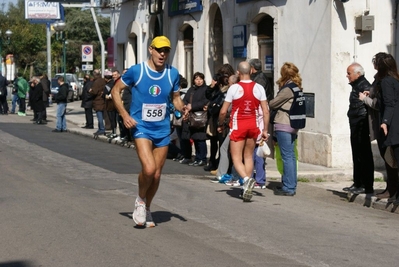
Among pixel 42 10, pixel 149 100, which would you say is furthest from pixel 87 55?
pixel 149 100

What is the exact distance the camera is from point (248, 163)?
12.1m

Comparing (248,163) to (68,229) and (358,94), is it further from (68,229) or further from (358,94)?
(68,229)

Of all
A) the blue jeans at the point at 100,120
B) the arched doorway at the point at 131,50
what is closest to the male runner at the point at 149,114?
the blue jeans at the point at 100,120

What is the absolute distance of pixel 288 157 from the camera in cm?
1283

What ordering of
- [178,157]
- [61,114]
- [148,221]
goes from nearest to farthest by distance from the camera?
1. [148,221]
2. [178,157]
3. [61,114]

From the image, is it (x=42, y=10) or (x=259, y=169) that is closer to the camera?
(x=259, y=169)

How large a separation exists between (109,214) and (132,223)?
2.13 ft

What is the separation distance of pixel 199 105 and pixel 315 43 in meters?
2.61

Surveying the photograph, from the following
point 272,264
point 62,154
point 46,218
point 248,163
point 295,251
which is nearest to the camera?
point 272,264

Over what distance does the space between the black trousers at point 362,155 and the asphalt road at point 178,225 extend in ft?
1.38

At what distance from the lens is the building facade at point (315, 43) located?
16156 mm

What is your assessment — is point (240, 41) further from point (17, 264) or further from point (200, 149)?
point (17, 264)

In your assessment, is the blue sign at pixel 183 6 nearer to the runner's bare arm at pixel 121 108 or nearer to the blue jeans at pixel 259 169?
the blue jeans at pixel 259 169

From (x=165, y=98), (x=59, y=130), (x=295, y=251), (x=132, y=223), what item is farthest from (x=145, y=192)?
(x=59, y=130)
